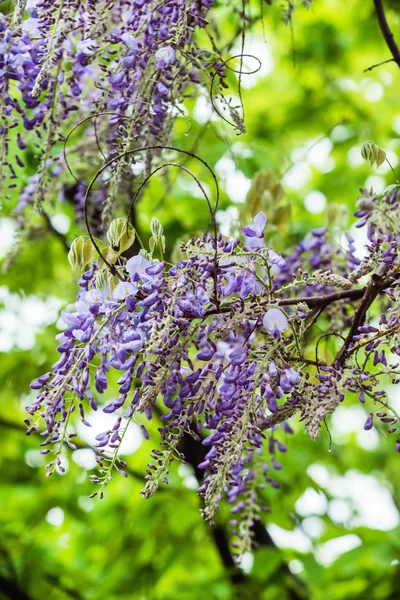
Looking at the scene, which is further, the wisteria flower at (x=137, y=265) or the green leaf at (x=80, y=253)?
the green leaf at (x=80, y=253)

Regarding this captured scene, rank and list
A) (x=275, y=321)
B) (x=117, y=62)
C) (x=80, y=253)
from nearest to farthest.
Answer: (x=275, y=321) → (x=80, y=253) → (x=117, y=62)

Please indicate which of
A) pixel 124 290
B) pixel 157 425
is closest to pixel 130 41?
pixel 124 290

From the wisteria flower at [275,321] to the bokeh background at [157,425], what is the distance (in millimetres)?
754

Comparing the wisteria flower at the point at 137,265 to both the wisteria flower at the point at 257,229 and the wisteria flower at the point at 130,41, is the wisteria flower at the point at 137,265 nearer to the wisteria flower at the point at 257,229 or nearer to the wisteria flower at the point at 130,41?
the wisteria flower at the point at 257,229

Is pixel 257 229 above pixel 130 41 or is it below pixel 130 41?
below

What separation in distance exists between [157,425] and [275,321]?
2.07 m

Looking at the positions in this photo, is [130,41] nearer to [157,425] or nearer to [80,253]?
[80,253]

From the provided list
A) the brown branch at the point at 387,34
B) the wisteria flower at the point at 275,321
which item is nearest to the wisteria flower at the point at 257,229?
the wisteria flower at the point at 275,321

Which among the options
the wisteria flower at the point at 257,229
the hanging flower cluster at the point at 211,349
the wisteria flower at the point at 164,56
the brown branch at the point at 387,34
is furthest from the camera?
the brown branch at the point at 387,34

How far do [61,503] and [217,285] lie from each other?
2.01 metres

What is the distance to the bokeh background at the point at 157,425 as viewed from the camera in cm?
212

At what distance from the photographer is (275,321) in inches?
35.0

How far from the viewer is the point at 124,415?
0.95 meters

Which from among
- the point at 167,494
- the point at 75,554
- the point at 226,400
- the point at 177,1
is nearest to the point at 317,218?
the point at 167,494
